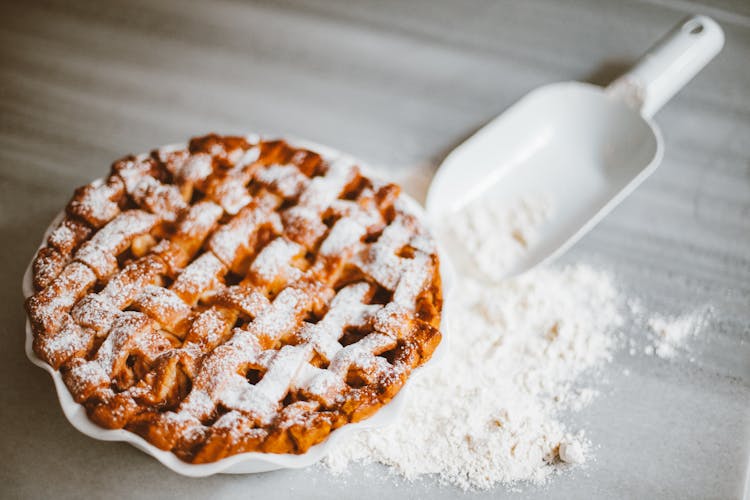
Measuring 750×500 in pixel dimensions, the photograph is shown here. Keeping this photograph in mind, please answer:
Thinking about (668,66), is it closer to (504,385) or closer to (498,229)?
(498,229)

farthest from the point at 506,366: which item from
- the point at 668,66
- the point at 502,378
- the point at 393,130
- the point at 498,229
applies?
the point at 668,66

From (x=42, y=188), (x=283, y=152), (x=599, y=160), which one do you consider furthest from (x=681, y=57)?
(x=42, y=188)

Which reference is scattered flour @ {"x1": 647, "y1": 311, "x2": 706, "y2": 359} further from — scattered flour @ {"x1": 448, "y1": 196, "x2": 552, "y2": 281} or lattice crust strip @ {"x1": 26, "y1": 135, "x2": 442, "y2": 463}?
lattice crust strip @ {"x1": 26, "y1": 135, "x2": 442, "y2": 463}

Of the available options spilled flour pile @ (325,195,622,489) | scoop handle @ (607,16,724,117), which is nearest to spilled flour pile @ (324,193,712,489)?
spilled flour pile @ (325,195,622,489)

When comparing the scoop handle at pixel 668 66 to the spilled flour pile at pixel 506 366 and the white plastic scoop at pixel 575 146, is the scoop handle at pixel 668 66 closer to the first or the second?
the white plastic scoop at pixel 575 146

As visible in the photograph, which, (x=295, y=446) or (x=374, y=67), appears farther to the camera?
(x=374, y=67)

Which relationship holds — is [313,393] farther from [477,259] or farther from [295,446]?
[477,259]
